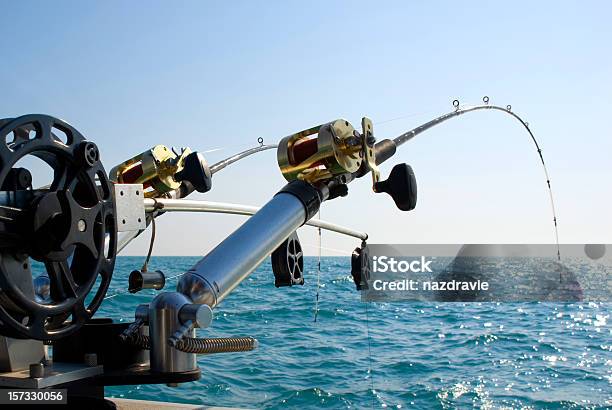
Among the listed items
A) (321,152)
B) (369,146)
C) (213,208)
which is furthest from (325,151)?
(213,208)

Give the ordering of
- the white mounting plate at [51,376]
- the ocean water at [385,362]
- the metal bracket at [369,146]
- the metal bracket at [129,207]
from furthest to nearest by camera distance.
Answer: the ocean water at [385,362], the metal bracket at [369,146], the metal bracket at [129,207], the white mounting plate at [51,376]

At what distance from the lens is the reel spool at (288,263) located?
171 cm

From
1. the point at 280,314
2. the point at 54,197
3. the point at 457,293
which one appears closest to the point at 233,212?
the point at 54,197

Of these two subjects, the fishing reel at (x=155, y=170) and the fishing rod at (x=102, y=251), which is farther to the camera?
the fishing reel at (x=155, y=170)

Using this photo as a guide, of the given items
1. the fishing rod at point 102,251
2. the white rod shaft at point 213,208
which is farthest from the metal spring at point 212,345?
the white rod shaft at point 213,208

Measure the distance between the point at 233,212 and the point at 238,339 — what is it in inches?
47.5

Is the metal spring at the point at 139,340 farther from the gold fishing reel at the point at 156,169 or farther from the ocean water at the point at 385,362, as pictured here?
the ocean water at the point at 385,362

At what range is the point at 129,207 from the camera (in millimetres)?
1427

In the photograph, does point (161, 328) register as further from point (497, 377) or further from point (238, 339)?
point (497, 377)

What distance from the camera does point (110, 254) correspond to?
138 centimetres

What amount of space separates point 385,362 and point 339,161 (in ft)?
27.9

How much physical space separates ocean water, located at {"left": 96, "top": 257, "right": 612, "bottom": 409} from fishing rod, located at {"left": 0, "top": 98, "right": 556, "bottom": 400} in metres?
2.51

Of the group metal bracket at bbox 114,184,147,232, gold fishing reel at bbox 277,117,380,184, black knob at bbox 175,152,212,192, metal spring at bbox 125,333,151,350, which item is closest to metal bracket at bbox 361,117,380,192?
gold fishing reel at bbox 277,117,380,184

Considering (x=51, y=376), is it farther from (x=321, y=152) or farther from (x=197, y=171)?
(x=321, y=152)
